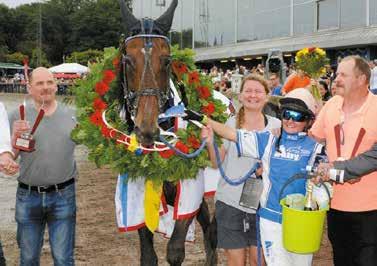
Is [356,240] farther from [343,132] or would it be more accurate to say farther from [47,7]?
[47,7]

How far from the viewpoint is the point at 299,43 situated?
25.5 meters

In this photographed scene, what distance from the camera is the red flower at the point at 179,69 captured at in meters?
4.23

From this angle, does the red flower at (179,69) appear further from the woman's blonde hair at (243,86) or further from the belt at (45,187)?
the belt at (45,187)

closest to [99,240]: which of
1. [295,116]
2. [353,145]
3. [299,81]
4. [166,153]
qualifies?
[166,153]

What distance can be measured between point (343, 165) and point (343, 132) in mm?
330

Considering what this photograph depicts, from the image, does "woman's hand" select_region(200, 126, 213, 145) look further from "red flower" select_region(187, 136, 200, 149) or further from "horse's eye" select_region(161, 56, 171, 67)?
"horse's eye" select_region(161, 56, 171, 67)

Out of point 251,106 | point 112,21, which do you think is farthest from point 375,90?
point 112,21

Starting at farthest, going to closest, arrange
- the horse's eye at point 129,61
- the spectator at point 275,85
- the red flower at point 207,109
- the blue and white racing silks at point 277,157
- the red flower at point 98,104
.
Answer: the spectator at point 275,85, the red flower at point 207,109, the red flower at point 98,104, the horse's eye at point 129,61, the blue and white racing silks at point 277,157

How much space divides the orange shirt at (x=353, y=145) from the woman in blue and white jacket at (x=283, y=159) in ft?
0.43

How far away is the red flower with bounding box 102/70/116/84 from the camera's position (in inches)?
159

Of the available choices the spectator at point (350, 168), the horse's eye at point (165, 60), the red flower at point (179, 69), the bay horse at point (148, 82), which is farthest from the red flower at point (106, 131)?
the spectator at point (350, 168)

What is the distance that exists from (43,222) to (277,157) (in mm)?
1867

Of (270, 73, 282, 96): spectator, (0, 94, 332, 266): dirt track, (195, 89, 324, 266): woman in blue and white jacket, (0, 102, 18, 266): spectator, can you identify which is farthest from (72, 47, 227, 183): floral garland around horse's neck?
(270, 73, 282, 96): spectator

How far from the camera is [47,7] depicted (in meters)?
85.9
